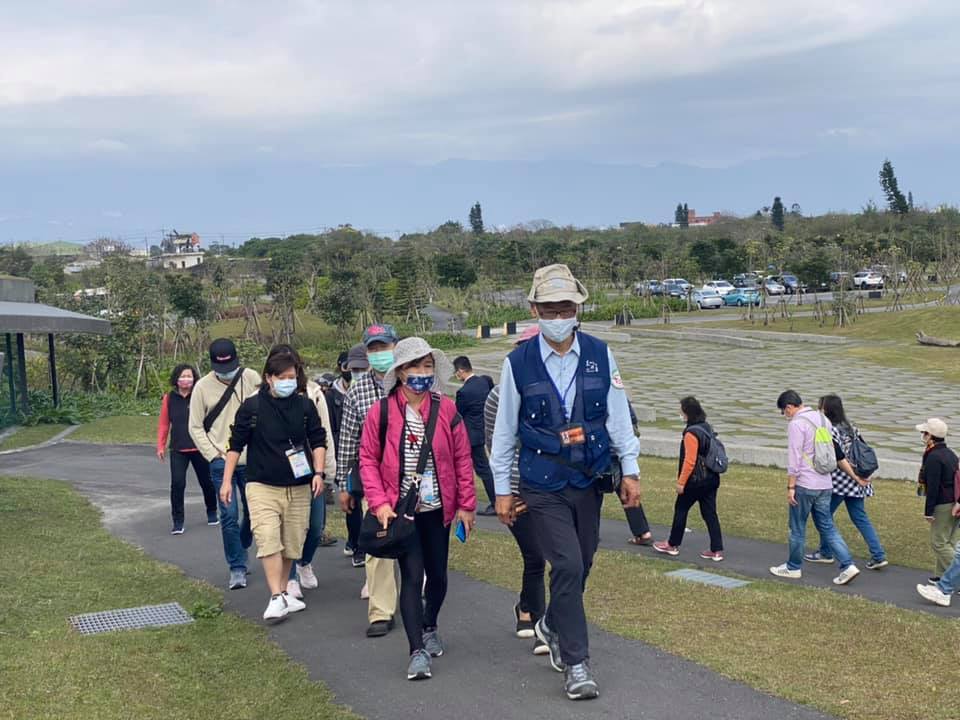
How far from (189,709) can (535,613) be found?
208cm

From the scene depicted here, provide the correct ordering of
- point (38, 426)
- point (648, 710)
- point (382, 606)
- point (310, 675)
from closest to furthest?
1. point (648, 710)
2. point (310, 675)
3. point (382, 606)
4. point (38, 426)

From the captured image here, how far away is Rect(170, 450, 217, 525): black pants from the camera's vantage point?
34.9 feet

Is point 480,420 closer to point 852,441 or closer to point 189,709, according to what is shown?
point 852,441

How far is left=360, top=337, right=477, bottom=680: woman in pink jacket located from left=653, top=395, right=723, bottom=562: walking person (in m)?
4.05

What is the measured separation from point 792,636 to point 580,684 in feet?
6.03

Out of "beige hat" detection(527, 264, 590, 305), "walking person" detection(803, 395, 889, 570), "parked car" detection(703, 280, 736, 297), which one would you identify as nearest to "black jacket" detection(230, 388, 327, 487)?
"beige hat" detection(527, 264, 590, 305)

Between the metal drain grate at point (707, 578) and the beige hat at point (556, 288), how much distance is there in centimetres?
381

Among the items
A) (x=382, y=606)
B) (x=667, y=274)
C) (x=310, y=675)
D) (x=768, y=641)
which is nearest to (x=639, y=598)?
(x=768, y=641)

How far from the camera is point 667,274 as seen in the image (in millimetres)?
59594

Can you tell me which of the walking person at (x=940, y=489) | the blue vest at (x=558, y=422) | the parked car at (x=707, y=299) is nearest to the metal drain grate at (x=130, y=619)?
the blue vest at (x=558, y=422)

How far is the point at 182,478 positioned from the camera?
10.9m

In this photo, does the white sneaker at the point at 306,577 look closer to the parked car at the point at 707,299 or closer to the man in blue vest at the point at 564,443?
the man in blue vest at the point at 564,443

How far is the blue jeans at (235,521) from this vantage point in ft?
26.3

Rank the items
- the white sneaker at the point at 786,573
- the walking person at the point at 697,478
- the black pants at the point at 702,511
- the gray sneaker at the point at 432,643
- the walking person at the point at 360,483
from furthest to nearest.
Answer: the black pants at the point at 702,511
the walking person at the point at 697,478
the white sneaker at the point at 786,573
the walking person at the point at 360,483
the gray sneaker at the point at 432,643
